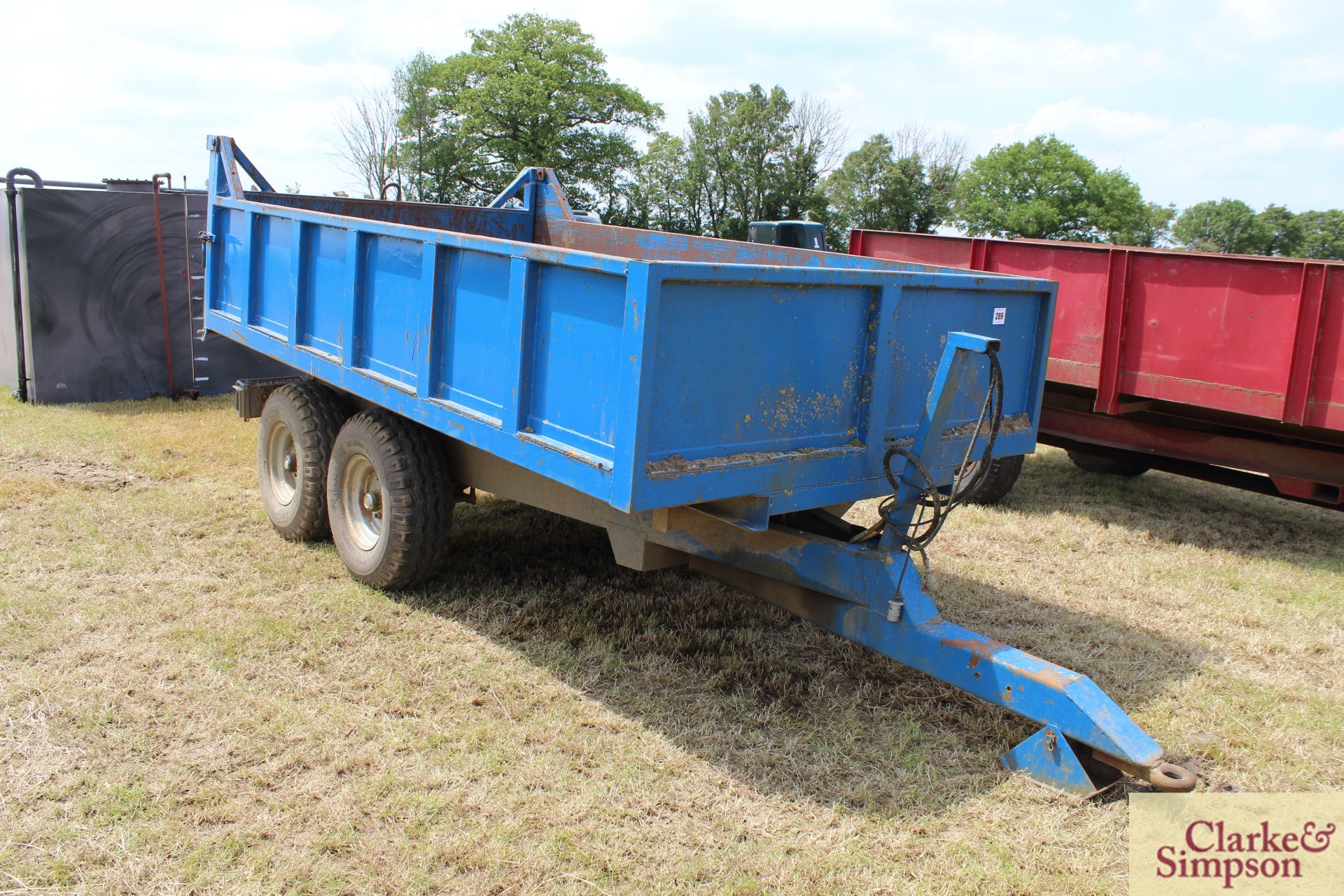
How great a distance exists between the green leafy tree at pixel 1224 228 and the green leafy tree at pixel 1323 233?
2087 mm

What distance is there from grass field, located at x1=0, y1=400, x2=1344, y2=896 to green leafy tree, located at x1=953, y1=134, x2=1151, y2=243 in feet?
177

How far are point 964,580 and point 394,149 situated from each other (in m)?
47.2

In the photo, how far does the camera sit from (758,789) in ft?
11.0

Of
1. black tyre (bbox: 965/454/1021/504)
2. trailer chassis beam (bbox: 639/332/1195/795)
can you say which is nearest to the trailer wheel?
trailer chassis beam (bbox: 639/332/1195/795)

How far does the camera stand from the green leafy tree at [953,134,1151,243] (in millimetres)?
57031

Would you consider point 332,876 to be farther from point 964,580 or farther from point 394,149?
point 394,149

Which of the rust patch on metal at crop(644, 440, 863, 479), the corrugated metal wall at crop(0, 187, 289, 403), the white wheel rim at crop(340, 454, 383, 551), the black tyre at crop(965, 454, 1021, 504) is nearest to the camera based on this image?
the rust patch on metal at crop(644, 440, 863, 479)

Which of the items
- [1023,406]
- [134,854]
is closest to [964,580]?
[1023,406]

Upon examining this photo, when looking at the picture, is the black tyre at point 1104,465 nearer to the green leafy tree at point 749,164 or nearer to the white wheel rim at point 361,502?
the white wheel rim at point 361,502

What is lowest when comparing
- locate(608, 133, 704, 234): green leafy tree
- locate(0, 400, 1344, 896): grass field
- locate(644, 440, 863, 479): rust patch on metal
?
locate(0, 400, 1344, 896): grass field

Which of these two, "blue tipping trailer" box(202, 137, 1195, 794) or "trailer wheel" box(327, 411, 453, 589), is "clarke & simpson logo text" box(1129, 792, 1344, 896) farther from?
"trailer wheel" box(327, 411, 453, 589)

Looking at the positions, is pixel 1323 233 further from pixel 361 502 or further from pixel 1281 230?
pixel 361 502

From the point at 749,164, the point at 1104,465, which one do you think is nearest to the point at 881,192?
the point at 749,164

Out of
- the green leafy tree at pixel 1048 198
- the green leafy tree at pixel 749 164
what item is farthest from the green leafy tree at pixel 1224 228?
the green leafy tree at pixel 749 164
